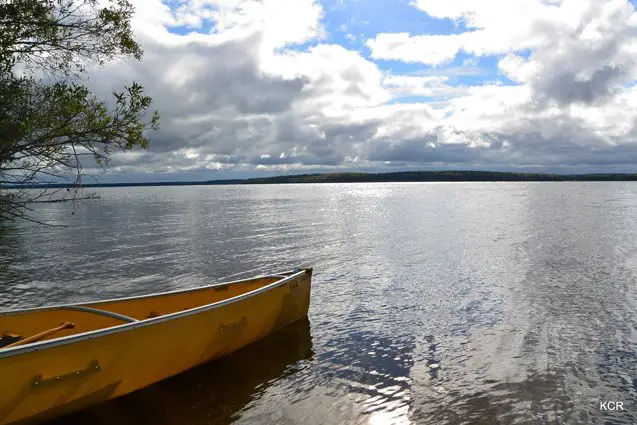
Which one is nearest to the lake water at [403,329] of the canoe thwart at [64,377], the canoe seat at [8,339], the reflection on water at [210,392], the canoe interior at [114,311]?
the reflection on water at [210,392]

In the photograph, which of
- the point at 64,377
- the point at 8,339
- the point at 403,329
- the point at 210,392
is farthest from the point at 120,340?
the point at 403,329

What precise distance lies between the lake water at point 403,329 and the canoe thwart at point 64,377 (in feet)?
4.11

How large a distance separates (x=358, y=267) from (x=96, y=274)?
1427 cm

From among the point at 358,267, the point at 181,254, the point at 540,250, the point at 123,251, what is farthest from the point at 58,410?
the point at 540,250

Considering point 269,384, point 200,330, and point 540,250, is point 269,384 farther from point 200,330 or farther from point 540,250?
point 540,250

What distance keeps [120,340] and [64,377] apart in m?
1.11

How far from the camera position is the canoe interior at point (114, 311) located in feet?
34.8

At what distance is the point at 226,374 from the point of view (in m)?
11.2

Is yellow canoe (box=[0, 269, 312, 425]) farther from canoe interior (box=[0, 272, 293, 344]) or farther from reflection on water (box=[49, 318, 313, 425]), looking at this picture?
reflection on water (box=[49, 318, 313, 425])

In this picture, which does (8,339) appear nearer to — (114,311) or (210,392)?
(114,311)

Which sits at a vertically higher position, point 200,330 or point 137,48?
point 137,48

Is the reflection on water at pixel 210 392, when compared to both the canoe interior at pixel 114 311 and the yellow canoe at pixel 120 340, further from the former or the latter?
the canoe interior at pixel 114 311

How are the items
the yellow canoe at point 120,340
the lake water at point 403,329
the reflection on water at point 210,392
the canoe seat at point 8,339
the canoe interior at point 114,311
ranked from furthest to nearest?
1. the canoe interior at point 114,311
2. the canoe seat at point 8,339
3. the lake water at point 403,329
4. the reflection on water at point 210,392
5. the yellow canoe at point 120,340

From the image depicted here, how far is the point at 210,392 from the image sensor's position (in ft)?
33.6
